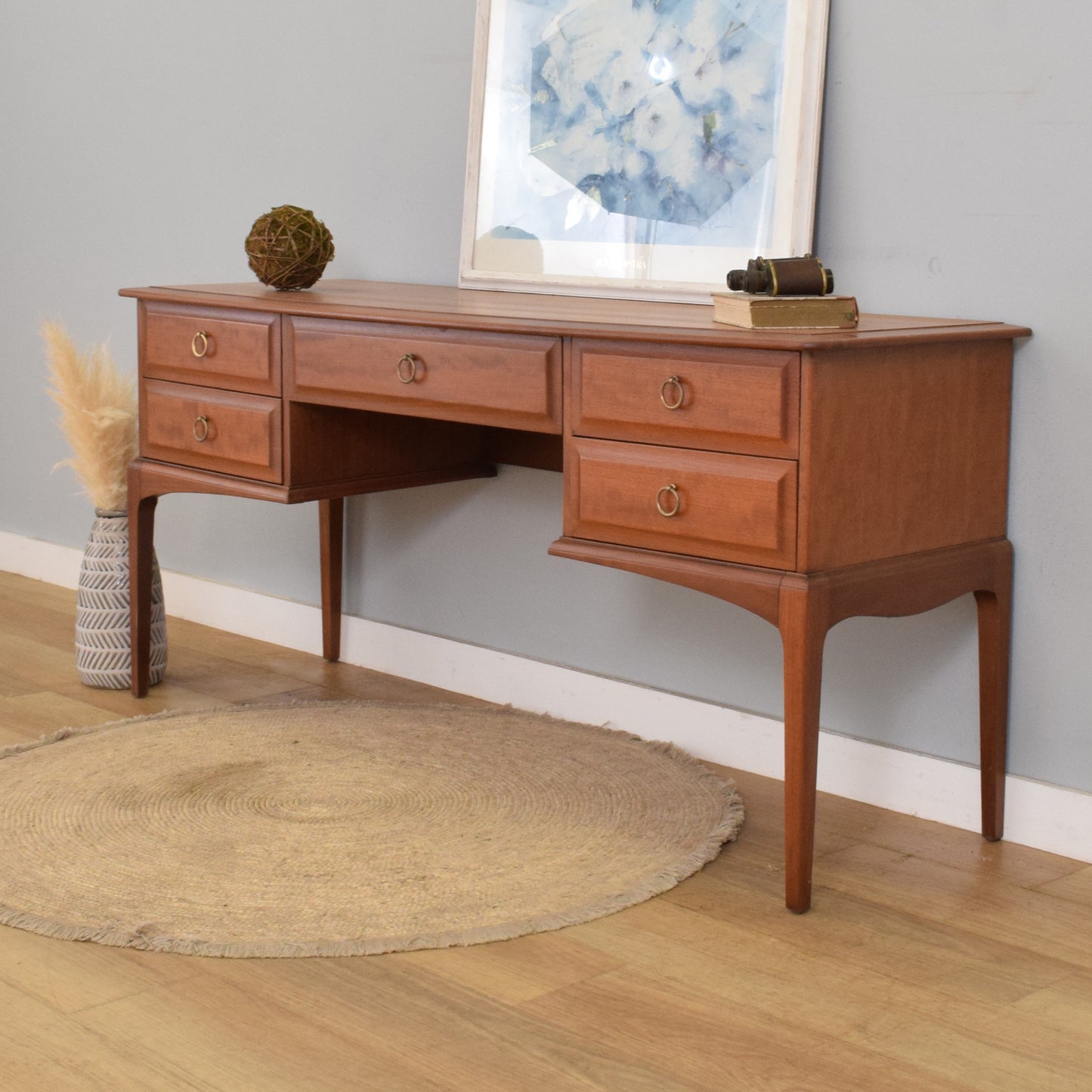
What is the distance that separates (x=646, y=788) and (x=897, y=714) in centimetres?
41

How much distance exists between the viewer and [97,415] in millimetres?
2906

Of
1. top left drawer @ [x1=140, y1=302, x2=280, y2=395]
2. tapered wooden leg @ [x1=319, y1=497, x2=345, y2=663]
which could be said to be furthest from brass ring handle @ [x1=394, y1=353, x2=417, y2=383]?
tapered wooden leg @ [x1=319, y1=497, x2=345, y2=663]

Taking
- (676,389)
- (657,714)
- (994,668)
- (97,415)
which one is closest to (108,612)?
(97,415)

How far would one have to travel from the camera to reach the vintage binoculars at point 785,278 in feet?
6.37

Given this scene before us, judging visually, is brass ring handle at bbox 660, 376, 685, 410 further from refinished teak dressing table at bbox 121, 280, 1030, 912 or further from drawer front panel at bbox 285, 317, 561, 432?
drawer front panel at bbox 285, 317, 561, 432

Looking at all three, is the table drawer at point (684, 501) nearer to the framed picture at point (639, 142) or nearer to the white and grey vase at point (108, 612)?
the framed picture at point (639, 142)

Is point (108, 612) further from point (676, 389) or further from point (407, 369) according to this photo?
point (676, 389)

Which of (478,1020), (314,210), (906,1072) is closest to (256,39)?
(314,210)

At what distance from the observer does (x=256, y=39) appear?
3.22 meters

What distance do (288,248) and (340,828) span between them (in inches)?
41.6

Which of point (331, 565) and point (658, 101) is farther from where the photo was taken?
point (331, 565)

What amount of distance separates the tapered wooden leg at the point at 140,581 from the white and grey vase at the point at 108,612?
6 centimetres

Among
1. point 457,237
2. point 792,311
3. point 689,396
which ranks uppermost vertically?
point 457,237

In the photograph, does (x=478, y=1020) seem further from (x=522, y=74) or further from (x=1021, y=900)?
(x=522, y=74)
